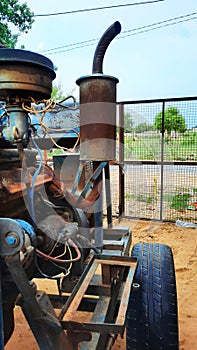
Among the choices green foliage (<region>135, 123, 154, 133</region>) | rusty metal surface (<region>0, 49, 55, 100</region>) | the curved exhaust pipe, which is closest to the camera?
rusty metal surface (<region>0, 49, 55, 100</region>)

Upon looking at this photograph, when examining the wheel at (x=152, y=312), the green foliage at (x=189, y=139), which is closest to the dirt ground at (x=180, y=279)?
the wheel at (x=152, y=312)

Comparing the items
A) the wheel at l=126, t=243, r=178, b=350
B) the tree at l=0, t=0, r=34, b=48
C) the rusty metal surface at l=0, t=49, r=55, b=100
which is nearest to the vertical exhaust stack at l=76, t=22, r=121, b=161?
the rusty metal surface at l=0, t=49, r=55, b=100

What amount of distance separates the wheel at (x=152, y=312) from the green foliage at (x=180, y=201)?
3265mm

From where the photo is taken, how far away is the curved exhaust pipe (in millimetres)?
1590

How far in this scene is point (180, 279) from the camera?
316 cm

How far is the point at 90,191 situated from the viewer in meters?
1.81

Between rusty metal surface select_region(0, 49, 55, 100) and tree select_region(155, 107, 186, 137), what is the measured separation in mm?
3619

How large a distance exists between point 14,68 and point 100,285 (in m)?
1.09

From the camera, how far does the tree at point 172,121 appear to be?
15.4 ft

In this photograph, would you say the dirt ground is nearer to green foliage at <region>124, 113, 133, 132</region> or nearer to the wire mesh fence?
the wire mesh fence

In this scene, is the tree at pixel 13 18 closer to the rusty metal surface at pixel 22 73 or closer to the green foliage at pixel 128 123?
the green foliage at pixel 128 123

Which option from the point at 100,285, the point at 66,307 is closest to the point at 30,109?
the point at 66,307

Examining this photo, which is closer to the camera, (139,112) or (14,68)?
(14,68)

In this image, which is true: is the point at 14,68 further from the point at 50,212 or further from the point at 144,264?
the point at 144,264
